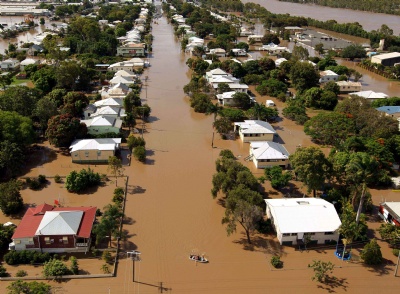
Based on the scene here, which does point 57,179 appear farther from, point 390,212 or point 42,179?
point 390,212

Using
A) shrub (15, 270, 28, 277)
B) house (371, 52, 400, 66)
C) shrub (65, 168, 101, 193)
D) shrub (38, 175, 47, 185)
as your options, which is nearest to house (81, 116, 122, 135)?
shrub (38, 175, 47, 185)

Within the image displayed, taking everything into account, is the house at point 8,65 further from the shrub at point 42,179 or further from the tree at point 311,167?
the tree at point 311,167

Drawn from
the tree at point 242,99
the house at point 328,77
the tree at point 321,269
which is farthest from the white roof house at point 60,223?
the house at point 328,77

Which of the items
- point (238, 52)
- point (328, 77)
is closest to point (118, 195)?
point (328, 77)

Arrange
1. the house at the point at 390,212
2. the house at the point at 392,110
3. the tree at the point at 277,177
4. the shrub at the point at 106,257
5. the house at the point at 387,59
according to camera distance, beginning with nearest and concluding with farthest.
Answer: the shrub at the point at 106,257
the house at the point at 390,212
the tree at the point at 277,177
the house at the point at 392,110
the house at the point at 387,59

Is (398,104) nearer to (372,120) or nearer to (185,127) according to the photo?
(372,120)
